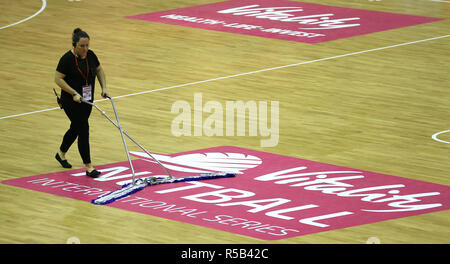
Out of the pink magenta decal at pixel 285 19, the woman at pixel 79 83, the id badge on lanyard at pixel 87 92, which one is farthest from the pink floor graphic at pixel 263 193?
the pink magenta decal at pixel 285 19

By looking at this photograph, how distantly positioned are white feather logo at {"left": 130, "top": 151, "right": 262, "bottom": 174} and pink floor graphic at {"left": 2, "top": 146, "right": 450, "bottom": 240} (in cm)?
1

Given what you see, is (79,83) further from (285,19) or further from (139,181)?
(285,19)

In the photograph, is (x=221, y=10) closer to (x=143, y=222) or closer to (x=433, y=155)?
(x=433, y=155)

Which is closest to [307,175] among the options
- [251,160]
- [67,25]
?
[251,160]

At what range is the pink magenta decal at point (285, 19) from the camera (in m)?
21.3

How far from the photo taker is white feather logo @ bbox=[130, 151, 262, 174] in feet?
41.8

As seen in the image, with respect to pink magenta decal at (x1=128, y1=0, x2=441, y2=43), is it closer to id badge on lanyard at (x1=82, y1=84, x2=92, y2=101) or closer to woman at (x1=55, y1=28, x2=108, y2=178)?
woman at (x1=55, y1=28, x2=108, y2=178)

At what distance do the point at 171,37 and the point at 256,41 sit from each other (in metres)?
1.71

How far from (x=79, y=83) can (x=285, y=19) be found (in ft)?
35.2

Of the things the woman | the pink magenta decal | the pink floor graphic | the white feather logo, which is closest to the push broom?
the pink floor graphic

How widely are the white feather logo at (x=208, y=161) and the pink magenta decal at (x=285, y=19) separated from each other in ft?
25.0

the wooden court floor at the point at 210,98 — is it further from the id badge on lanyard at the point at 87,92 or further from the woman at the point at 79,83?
the id badge on lanyard at the point at 87,92

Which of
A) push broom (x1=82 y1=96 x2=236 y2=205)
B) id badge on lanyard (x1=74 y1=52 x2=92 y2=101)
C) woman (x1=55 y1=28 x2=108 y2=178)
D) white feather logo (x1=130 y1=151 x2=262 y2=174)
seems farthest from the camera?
white feather logo (x1=130 y1=151 x2=262 y2=174)

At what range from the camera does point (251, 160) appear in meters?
13.2
